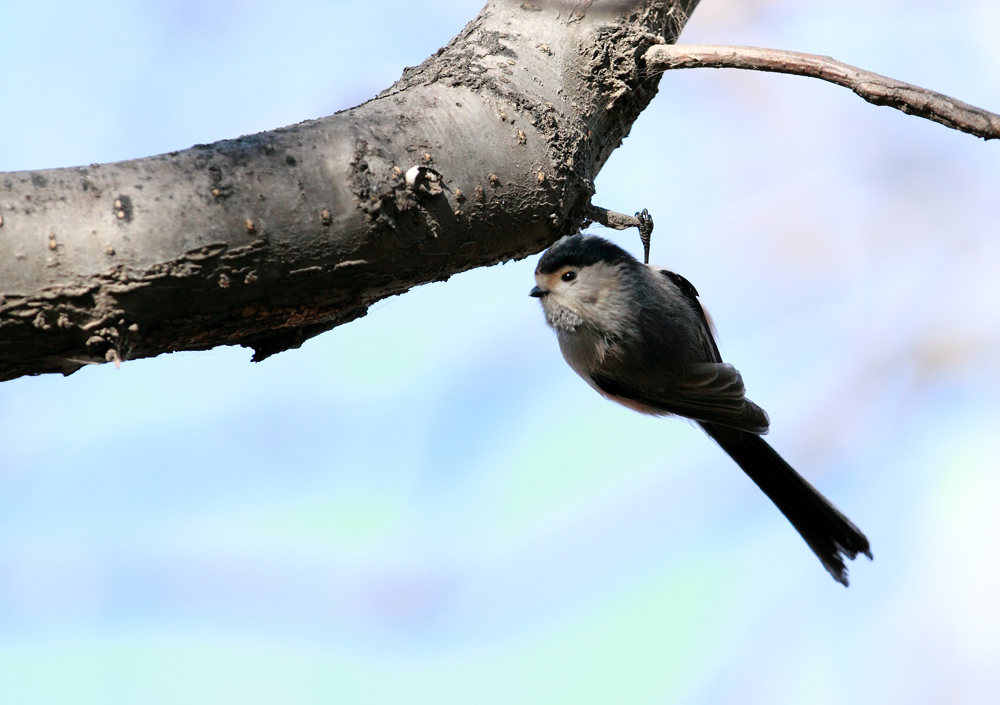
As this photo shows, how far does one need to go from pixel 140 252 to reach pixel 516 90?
0.72 meters

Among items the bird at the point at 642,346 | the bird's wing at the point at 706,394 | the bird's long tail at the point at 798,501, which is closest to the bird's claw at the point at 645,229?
the bird at the point at 642,346

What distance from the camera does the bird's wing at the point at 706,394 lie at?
7.29 ft

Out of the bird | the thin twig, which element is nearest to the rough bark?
the thin twig

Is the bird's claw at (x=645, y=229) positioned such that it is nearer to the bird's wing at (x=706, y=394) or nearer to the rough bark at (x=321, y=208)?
the bird's wing at (x=706, y=394)

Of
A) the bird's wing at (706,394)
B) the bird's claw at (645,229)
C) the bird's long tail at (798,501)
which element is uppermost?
the bird's claw at (645,229)

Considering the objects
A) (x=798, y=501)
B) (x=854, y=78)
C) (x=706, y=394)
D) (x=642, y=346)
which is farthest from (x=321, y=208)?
(x=798, y=501)

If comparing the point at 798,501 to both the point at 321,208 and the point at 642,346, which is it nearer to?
the point at 642,346

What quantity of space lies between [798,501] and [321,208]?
1950 mm

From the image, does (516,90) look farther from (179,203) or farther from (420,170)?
(179,203)

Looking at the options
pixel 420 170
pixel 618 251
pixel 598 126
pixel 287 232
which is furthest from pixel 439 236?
pixel 618 251

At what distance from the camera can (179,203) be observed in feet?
3.48

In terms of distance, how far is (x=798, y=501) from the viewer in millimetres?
2520

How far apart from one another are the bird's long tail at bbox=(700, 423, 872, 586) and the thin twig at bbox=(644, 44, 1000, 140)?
4.47 ft

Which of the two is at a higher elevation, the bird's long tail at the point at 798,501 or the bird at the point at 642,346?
the bird at the point at 642,346
